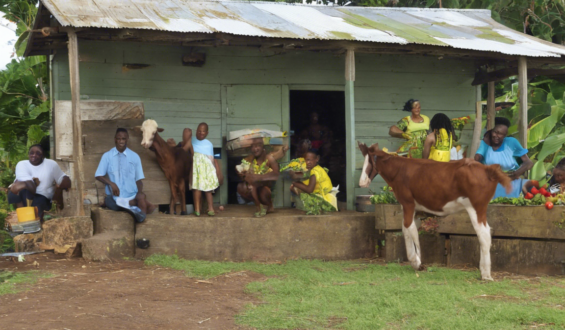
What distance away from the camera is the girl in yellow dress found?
353 inches

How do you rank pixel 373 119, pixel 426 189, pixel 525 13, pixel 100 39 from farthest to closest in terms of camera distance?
1. pixel 525 13
2. pixel 373 119
3. pixel 100 39
4. pixel 426 189

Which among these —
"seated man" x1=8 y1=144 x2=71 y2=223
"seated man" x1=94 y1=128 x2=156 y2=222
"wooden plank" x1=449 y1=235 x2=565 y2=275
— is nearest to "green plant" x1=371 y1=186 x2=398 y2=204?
"wooden plank" x1=449 y1=235 x2=565 y2=275

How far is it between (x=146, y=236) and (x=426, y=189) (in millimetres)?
3704

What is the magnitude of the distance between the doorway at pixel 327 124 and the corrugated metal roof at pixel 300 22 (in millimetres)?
2526

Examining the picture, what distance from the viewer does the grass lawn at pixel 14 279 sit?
21.1 feet

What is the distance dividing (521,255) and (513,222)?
1.32 feet

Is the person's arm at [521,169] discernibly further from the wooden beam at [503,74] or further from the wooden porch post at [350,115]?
the wooden beam at [503,74]

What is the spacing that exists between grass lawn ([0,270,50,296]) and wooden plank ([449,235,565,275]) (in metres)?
5.08

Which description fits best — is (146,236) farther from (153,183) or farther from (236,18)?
(236,18)

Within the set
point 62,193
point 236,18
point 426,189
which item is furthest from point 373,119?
point 62,193

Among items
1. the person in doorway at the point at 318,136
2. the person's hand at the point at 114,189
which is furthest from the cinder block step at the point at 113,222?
the person in doorway at the point at 318,136

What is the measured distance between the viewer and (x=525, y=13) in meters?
16.8

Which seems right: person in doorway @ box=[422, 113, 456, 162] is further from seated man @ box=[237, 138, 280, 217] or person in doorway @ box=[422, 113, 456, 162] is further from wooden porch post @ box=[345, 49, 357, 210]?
seated man @ box=[237, 138, 280, 217]

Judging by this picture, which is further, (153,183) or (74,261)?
(153,183)
